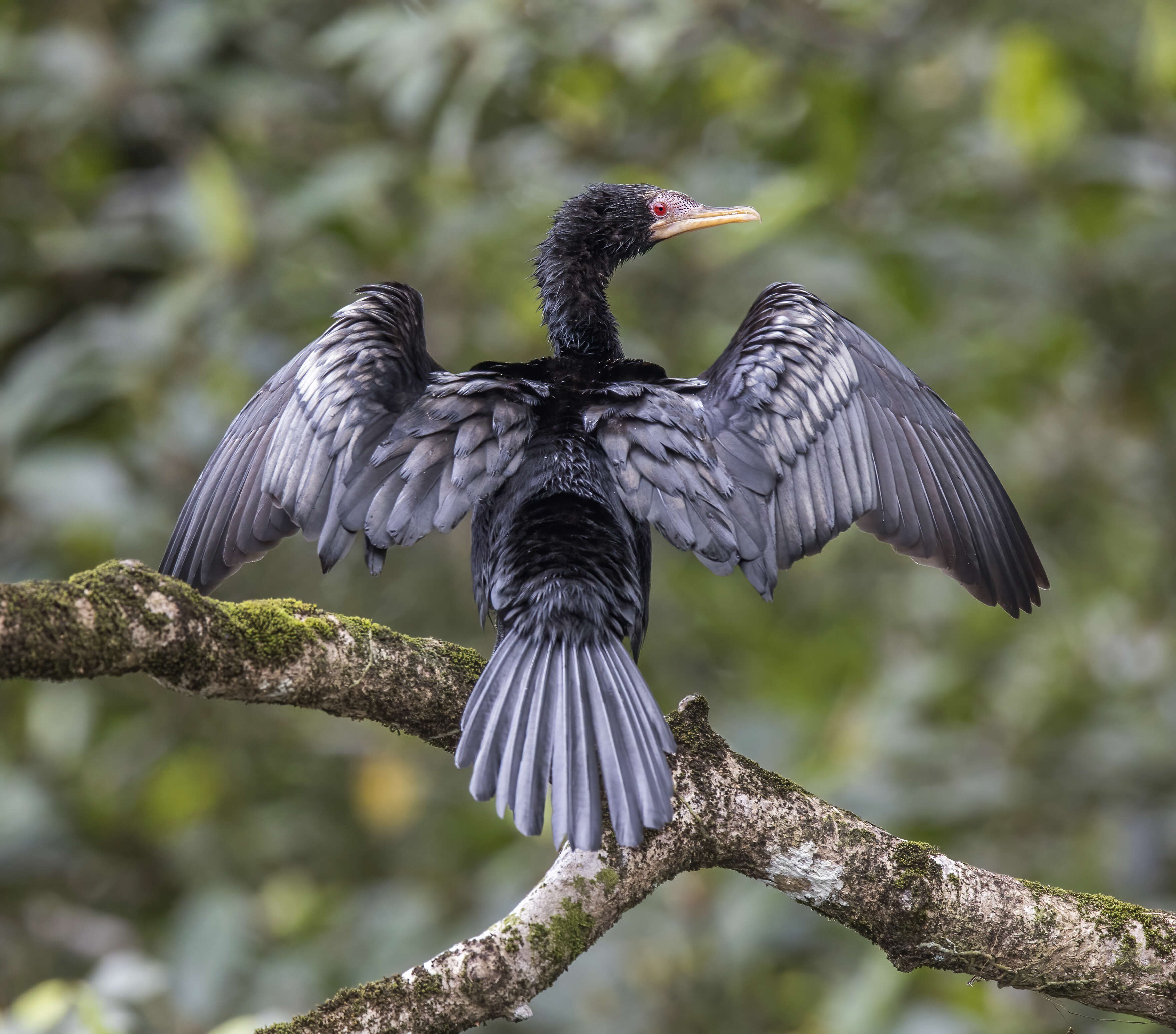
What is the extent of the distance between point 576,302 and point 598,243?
0.97ft

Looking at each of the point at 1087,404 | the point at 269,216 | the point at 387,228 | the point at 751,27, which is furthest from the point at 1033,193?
the point at 269,216

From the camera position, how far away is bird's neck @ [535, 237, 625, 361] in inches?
181

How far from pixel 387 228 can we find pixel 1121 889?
14.6 feet

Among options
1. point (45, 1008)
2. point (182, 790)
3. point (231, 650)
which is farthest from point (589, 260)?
point (182, 790)

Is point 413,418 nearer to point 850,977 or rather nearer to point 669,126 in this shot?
point 850,977

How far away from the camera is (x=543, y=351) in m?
6.51

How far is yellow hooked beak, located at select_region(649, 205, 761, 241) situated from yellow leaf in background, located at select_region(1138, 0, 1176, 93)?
1.93 m

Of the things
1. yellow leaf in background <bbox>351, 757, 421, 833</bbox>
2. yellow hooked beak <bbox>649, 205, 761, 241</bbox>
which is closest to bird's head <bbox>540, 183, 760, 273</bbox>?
yellow hooked beak <bbox>649, 205, 761, 241</bbox>

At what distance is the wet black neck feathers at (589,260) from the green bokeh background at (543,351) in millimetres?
1053

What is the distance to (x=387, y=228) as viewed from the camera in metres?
6.55

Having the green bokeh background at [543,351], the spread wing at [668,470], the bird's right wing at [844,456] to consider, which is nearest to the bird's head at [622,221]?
the bird's right wing at [844,456]

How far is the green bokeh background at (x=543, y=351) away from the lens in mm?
5789

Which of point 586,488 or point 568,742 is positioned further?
point 586,488

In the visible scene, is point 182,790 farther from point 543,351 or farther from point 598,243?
point 598,243
